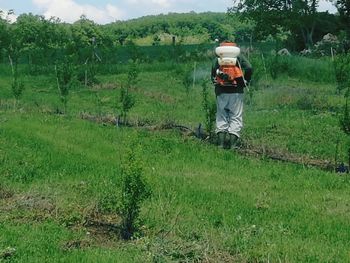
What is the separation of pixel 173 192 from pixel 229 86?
4.25 m

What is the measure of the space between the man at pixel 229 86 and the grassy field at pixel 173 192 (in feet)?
1.68

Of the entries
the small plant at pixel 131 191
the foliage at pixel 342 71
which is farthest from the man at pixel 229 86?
the foliage at pixel 342 71

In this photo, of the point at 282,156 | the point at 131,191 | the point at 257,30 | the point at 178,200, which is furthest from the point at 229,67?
the point at 257,30

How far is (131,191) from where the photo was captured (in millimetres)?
6895

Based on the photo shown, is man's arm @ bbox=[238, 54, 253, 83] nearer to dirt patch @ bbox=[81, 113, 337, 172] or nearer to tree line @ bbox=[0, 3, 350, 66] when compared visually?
dirt patch @ bbox=[81, 113, 337, 172]

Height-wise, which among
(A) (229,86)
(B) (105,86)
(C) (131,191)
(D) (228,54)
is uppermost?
(D) (228,54)

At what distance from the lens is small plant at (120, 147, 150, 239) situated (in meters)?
6.88

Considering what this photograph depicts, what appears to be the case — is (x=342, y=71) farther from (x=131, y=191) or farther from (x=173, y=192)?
(x=131, y=191)

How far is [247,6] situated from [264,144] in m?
36.9

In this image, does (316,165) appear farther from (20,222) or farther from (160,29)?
(160,29)

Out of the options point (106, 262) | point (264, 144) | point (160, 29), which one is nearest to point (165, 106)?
point (264, 144)

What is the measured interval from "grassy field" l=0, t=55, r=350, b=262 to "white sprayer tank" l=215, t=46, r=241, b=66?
1779 millimetres

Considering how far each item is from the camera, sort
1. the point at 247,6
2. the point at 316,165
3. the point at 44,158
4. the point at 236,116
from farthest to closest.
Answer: the point at 247,6 < the point at 236,116 < the point at 316,165 < the point at 44,158

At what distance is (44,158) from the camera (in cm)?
1071
